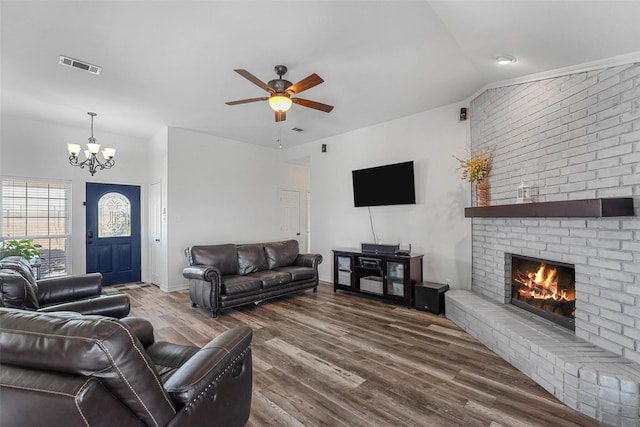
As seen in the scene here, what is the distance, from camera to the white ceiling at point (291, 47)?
227 cm

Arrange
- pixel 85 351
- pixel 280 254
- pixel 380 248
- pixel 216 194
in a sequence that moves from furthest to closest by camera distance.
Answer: pixel 216 194 → pixel 280 254 → pixel 380 248 → pixel 85 351

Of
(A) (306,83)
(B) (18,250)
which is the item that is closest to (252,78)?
(A) (306,83)

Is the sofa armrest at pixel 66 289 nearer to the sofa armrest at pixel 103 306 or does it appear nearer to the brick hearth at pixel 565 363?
the sofa armrest at pixel 103 306

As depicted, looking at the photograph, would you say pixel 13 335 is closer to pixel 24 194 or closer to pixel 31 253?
pixel 31 253

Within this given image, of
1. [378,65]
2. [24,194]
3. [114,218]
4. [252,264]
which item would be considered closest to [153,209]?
[114,218]

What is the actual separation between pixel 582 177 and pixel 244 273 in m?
4.27

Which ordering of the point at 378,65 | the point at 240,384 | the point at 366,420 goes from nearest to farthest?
the point at 240,384 → the point at 366,420 → the point at 378,65

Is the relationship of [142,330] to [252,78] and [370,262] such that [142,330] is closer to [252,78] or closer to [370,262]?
[252,78]

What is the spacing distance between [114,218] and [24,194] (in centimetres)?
133

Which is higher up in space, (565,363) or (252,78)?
(252,78)

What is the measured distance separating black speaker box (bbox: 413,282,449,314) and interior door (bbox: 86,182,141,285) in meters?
5.51

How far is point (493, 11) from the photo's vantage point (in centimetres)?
222

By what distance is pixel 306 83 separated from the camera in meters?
2.86

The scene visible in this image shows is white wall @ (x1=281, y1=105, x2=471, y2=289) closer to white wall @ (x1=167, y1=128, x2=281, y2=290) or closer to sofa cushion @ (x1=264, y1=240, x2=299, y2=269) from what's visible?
sofa cushion @ (x1=264, y1=240, x2=299, y2=269)
